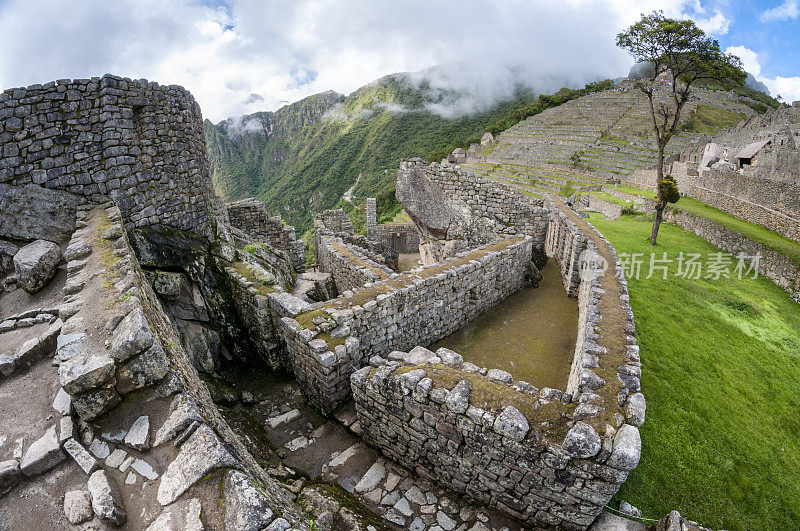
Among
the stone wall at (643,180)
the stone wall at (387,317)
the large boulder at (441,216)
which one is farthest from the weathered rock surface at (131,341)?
the stone wall at (643,180)

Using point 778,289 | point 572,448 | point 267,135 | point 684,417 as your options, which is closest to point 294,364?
point 572,448

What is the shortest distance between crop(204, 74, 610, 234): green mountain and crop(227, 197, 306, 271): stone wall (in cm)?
4879

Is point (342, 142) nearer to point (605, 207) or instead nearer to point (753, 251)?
point (605, 207)

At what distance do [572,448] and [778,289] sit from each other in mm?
13741

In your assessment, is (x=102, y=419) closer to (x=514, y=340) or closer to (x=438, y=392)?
(x=438, y=392)

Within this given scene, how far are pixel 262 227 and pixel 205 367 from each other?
7892 mm

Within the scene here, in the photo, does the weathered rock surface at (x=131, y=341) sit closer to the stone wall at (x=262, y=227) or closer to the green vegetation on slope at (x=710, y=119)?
the stone wall at (x=262, y=227)

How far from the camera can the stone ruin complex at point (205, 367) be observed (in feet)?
8.85

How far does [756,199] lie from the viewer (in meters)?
A: 18.6

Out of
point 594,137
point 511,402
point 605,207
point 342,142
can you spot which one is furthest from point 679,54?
point 342,142

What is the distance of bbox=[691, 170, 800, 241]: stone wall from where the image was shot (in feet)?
51.2

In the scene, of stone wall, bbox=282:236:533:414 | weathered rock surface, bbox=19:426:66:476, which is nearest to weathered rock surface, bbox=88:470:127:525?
weathered rock surface, bbox=19:426:66:476

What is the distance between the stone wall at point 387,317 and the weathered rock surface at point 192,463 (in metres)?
3.06

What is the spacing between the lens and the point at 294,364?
682 cm
